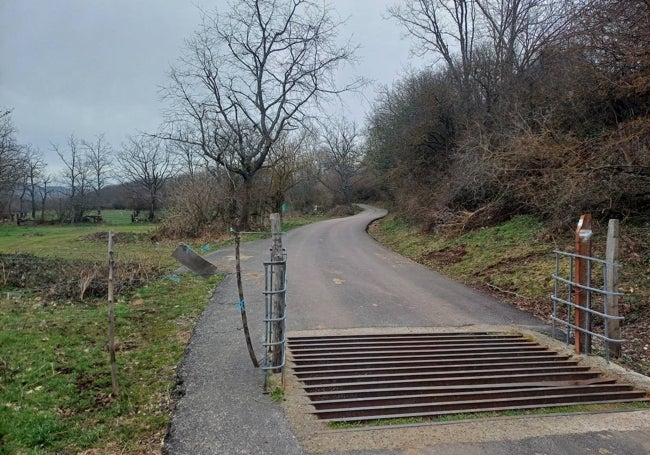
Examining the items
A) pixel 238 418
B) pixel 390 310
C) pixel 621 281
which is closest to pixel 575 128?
pixel 621 281

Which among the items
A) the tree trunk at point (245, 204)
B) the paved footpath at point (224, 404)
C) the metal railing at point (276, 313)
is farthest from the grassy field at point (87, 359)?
the tree trunk at point (245, 204)

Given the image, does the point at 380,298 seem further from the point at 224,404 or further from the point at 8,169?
the point at 8,169

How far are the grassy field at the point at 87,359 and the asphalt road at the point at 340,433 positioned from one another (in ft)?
1.00

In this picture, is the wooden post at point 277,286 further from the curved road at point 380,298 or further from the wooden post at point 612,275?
the wooden post at point 612,275

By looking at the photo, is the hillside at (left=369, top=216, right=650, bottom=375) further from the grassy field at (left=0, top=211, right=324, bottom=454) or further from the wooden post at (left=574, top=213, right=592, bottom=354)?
the grassy field at (left=0, top=211, right=324, bottom=454)

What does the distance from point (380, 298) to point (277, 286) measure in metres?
4.52

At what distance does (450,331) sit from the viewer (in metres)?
6.63

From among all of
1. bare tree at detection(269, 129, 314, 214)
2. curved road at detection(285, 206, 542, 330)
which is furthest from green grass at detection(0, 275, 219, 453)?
bare tree at detection(269, 129, 314, 214)

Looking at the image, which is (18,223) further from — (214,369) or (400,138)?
(214,369)

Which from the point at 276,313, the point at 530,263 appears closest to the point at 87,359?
the point at 276,313

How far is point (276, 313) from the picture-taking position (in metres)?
4.74

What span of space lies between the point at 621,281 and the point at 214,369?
6828 mm

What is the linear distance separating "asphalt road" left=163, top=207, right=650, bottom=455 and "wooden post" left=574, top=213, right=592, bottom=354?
143 centimetres

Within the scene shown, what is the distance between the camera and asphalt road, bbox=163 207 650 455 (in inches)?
139
